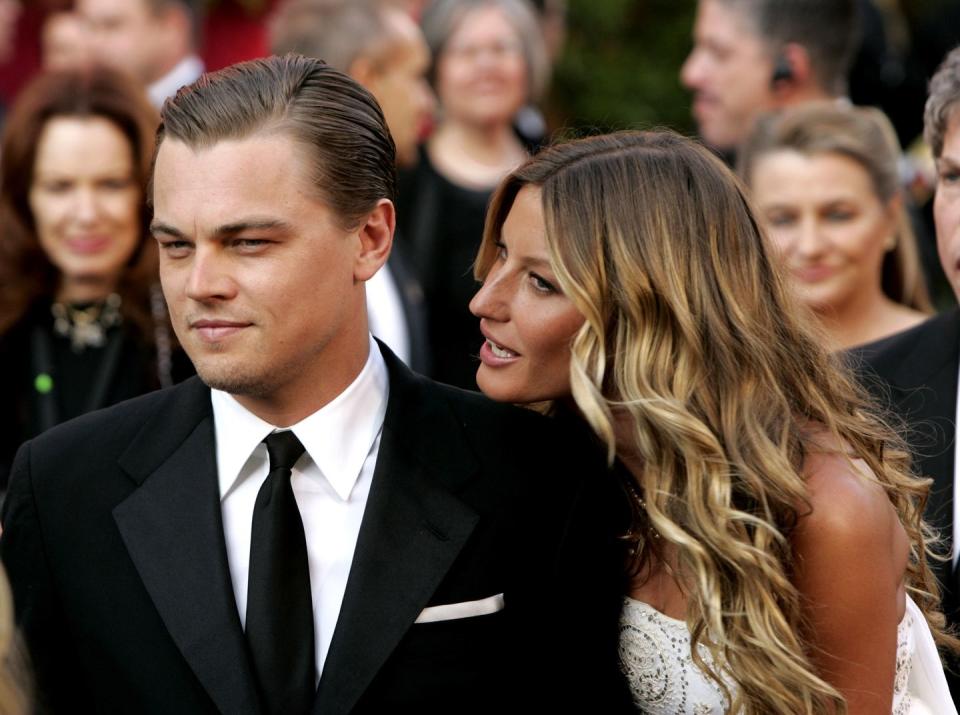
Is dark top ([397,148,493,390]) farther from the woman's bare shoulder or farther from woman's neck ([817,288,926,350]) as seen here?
the woman's bare shoulder

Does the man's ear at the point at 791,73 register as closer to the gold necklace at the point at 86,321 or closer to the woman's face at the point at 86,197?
the woman's face at the point at 86,197

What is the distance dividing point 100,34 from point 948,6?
5400 millimetres

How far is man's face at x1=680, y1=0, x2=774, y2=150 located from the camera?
6.73 metres

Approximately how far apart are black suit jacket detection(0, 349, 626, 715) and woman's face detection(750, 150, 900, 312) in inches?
89.0

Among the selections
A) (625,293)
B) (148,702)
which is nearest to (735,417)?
(625,293)

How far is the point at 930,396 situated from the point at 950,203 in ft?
1.73

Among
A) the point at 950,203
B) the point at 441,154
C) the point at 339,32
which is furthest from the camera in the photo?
the point at 441,154

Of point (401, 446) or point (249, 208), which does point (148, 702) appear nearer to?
point (401, 446)

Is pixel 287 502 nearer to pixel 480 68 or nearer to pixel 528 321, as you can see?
pixel 528 321

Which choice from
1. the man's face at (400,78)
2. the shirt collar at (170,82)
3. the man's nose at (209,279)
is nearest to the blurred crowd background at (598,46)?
the shirt collar at (170,82)

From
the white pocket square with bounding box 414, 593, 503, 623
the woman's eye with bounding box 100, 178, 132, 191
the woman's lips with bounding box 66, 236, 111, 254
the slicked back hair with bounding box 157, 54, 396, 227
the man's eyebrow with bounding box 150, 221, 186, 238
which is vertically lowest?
the white pocket square with bounding box 414, 593, 503, 623

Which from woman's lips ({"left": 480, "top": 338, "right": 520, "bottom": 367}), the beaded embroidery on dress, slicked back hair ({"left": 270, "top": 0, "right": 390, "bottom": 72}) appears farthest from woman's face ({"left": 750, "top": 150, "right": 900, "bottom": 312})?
woman's lips ({"left": 480, "top": 338, "right": 520, "bottom": 367})

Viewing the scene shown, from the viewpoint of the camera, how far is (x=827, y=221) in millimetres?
5434

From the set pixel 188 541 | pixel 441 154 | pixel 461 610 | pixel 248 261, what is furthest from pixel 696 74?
pixel 188 541
